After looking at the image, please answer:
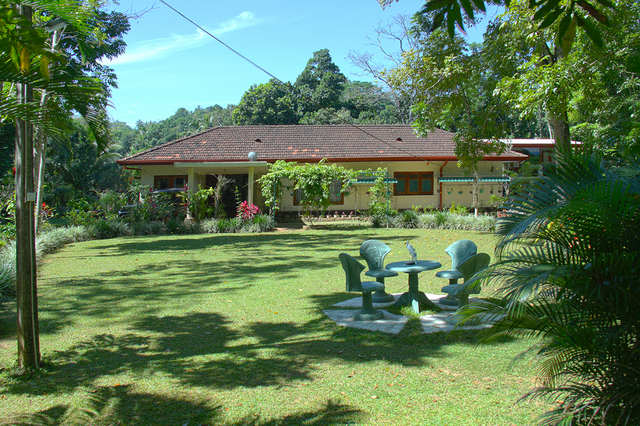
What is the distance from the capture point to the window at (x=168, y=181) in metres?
22.1

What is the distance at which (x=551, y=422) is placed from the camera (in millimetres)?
2613

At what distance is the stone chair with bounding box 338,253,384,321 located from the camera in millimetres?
5582

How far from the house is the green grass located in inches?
557

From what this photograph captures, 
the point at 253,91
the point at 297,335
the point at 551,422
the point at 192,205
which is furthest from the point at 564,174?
the point at 253,91

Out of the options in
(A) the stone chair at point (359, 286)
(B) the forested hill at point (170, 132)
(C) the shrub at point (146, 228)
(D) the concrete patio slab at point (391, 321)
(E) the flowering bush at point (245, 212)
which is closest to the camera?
(D) the concrete patio slab at point (391, 321)

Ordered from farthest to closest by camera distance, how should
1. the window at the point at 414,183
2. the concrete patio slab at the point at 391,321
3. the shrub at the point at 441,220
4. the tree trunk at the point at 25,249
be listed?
the window at the point at 414,183
the shrub at the point at 441,220
the concrete patio slab at the point at 391,321
the tree trunk at the point at 25,249

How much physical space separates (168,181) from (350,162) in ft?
30.8

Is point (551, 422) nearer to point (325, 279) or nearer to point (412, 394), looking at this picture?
point (412, 394)

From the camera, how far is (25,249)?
13.3 feet

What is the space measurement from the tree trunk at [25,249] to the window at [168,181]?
1845 cm

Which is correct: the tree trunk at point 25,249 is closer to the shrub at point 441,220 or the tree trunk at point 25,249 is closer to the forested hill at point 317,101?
the shrub at point 441,220

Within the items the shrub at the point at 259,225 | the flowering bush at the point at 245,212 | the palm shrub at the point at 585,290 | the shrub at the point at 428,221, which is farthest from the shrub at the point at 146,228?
the palm shrub at the point at 585,290

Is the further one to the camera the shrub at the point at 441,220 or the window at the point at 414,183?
the window at the point at 414,183

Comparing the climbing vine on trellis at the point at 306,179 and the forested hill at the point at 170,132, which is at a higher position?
the forested hill at the point at 170,132
